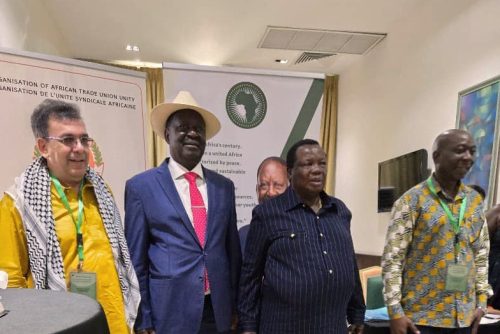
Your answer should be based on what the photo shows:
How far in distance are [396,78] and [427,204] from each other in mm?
3376

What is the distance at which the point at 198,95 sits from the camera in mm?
3088

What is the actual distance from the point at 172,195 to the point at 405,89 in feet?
12.2

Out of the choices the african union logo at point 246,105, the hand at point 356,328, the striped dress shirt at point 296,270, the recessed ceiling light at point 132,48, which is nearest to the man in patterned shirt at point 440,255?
the hand at point 356,328

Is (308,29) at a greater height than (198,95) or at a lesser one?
greater

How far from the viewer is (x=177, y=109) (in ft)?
6.27

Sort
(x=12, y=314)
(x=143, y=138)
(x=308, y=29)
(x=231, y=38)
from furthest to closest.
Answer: (x=231, y=38) → (x=308, y=29) → (x=143, y=138) → (x=12, y=314)

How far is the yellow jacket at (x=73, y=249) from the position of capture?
1.34 meters

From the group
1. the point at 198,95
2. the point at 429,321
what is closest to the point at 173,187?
the point at 429,321

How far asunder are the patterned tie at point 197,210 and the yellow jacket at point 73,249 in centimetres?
37

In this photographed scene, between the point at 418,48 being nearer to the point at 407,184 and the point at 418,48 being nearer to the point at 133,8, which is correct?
the point at 407,184

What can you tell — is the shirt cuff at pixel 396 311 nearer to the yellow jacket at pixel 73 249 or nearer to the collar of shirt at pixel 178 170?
the collar of shirt at pixel 178 170

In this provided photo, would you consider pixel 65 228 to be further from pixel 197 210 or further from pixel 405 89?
pixel 405 89

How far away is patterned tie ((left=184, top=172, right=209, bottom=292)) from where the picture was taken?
1.75 m

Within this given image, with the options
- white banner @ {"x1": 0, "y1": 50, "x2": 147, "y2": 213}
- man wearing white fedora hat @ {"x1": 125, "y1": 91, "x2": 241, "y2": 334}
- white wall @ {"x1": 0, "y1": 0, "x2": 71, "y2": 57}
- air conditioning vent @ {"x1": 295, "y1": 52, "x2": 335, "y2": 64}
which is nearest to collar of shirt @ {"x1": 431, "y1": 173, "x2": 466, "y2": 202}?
man wearing white fedora hat @ {"x1": 125, "y1": 91, "x2": 241, "y2": 334}
